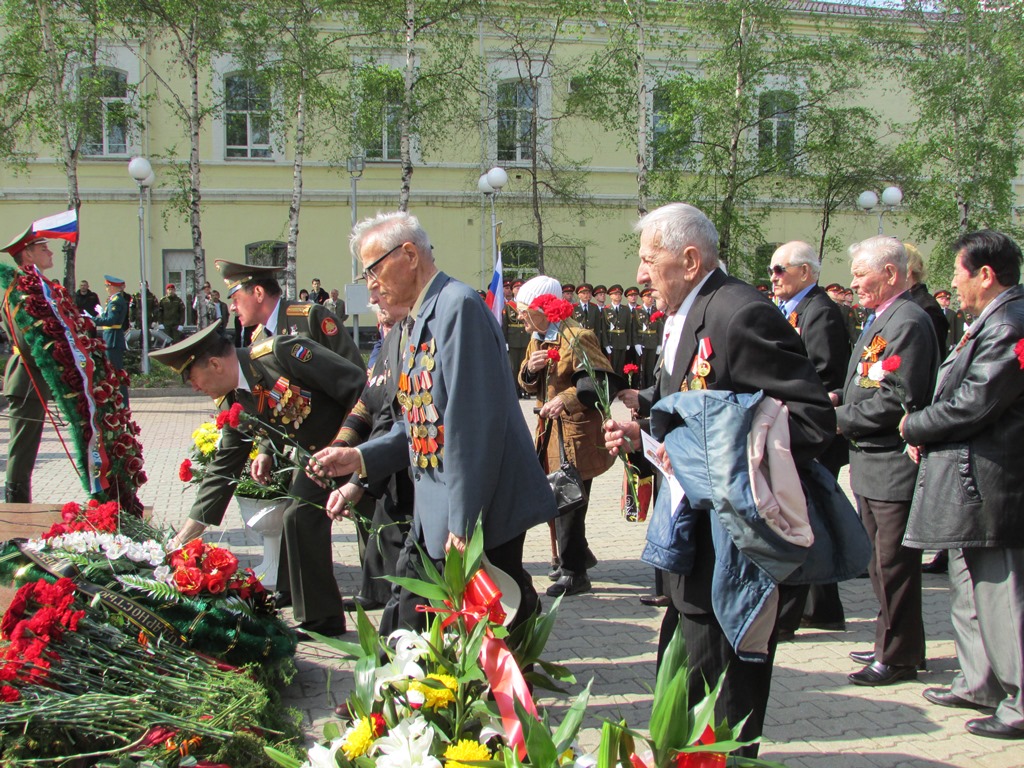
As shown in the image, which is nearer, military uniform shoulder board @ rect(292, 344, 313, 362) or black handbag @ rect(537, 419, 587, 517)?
military uniform shoulder board @ rect(292, 344, 313, 362)

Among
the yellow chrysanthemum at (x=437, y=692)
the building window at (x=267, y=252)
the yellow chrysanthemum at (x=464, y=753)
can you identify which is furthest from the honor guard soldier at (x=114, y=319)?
the yellow chrysanthemum at (x=464, y=753)

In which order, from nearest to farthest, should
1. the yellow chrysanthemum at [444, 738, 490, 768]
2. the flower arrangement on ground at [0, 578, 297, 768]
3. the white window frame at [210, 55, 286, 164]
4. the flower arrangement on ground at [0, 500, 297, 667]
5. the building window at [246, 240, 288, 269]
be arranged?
the yellow chrysanthemum at [444, 738, 490, 768]
the flower arrangement on ground at [0, 578, 297, 768]
the flower arrangement on ground at [0, 500, 297, 667]
the white window frame at [210, 55, 286, 164]
the building window at [246, 240, 288, 269]

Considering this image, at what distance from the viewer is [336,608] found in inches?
195

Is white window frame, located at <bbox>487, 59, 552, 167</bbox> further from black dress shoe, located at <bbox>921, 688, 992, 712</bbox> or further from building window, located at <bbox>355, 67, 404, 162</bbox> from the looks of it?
black dress shoe, located at <bbox>921, 688, 992, 712</bbox>

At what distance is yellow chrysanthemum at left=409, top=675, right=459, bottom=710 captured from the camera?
2.52 meters

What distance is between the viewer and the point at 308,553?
15.9 feet

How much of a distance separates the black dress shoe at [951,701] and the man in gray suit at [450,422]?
2024 mm

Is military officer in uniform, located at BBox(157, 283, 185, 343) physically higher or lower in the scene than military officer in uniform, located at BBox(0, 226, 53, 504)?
higher

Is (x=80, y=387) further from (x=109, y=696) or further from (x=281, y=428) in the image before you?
(x=109, y=696)

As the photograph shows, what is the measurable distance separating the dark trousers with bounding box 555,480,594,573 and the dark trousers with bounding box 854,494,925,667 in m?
1.94

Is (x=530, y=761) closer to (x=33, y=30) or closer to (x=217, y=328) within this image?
(x=217, y=328)

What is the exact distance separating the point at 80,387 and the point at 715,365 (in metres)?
4.53

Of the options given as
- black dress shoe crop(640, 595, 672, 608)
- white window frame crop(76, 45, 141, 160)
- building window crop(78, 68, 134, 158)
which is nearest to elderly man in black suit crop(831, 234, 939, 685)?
black dress shoe crop(640, 595, 672, 608)

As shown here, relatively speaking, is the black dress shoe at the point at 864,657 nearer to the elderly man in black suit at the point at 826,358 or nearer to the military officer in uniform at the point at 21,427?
the elderly man in black suit at the point at 826,358
